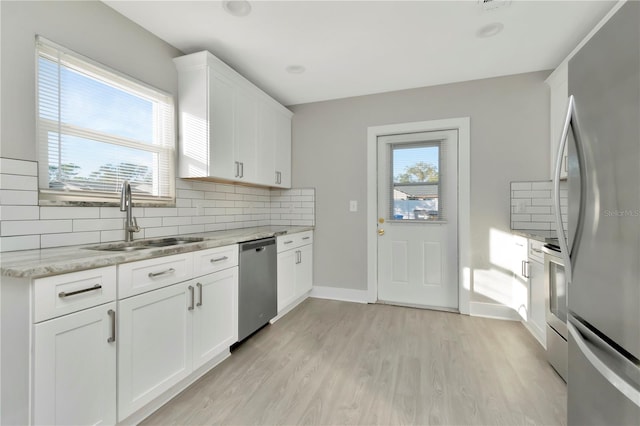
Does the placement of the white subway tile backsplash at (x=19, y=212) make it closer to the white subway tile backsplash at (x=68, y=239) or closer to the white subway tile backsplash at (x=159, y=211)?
the white subway tile backsplash at (x=68, y=239)

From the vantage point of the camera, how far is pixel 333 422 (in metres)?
1.53

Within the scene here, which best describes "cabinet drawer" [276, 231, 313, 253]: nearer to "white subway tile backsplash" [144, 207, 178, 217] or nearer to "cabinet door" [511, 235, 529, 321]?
"white subway tile backsplash" [144, 207, 178, 217]

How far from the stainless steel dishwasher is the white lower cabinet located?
0.12 m

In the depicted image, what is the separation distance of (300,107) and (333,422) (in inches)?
133

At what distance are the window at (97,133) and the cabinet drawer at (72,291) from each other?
70 centimetres

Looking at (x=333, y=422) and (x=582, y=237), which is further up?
(x=582, y=237)

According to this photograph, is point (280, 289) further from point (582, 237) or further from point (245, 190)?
point (582, 237)

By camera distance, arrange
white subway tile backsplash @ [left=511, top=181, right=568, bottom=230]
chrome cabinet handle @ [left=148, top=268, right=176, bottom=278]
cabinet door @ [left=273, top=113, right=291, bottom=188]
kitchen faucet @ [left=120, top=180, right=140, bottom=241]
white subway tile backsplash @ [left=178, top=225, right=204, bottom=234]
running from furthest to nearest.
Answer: cabinet door @ [left=273, top=113, right=291, bottom=188] → white subway tile backsplash @ [left=511, top=181, right=568, bottom=230] → white subway tile backsplash @ [left=178, top=225, right=204, bottom=234] → kitchen faucet @ [left=120, top=180, right=140, bottom=241] → chrome cabinet handle @ [left=148, top=268, right=176, bottom=278]

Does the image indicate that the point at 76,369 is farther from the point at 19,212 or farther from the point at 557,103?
the point at 557,103

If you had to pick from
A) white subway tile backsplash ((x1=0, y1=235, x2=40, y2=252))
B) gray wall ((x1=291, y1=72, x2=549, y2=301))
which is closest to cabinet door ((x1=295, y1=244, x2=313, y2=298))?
gray wall ((x1=291, y1=72, x2=549, y2=301))

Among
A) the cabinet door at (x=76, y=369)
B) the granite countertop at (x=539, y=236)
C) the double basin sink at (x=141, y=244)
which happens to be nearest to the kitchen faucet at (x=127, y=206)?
the double basin sink at (x=141, y=244)

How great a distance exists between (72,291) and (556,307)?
2.81 meters

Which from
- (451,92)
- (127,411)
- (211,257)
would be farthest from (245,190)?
(451,92)

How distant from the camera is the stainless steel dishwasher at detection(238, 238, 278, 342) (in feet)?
7.57
